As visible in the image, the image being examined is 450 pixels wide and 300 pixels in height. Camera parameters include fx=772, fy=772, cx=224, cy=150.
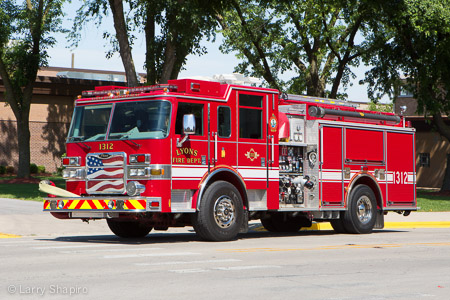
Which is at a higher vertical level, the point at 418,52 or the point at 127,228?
the point at 418,52

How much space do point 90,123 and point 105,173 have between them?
1.27 m

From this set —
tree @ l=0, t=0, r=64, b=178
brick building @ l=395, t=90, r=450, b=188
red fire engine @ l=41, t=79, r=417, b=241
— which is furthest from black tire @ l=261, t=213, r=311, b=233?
brick building @ l=395, t=90, r=450, b=188

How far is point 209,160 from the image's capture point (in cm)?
1462

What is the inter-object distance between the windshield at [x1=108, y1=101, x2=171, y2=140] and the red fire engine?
0.8 inches

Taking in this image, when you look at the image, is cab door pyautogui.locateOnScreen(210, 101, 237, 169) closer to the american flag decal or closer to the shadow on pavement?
the shadow on pavement

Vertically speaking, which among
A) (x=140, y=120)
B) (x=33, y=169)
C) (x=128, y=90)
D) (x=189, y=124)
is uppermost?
(x=128, y=90)

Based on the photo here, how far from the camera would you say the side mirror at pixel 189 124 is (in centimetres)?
1380

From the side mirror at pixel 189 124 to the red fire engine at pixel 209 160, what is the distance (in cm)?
2

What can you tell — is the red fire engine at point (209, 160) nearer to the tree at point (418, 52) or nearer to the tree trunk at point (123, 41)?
the tree trunk at point (123, 41)

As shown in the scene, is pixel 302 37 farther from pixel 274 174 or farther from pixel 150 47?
pixel 274 174

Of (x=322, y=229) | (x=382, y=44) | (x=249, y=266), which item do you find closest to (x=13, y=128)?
(x=382, y=44)

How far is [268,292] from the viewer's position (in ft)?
27.9

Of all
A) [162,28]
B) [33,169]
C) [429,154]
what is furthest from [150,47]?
[429,154]

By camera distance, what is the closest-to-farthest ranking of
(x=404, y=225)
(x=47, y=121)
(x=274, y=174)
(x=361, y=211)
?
(x=274, y=174)
(x=361, y=211)
(x=404, y=225)
(x=47, y=121)
